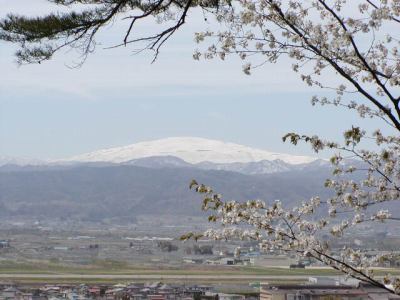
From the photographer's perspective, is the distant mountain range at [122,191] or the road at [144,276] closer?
the road at [144,276]

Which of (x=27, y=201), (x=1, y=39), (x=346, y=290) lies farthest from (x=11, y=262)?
(x=27, y=201)

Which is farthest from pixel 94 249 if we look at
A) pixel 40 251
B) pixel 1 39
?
pixel 1 39

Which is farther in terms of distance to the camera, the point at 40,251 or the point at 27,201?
the point at 27,201

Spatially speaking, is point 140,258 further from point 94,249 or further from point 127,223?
point 127,223

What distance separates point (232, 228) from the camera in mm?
4277

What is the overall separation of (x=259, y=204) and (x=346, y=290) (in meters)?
27.8

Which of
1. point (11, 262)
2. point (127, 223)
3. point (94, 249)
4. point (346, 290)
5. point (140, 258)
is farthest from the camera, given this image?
point (127, 223)

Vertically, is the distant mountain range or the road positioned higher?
the distant mountain range

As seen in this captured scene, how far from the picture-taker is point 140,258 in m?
78.6

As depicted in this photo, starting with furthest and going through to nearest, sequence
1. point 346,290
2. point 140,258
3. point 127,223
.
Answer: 1. point 127,223
2. point 140,258
3. point 346,290

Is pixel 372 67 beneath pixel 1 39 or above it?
beneath

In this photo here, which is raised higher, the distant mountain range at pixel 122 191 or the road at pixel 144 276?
the distant mountain range at pixel 122 191

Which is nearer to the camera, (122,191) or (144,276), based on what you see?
(144,276)

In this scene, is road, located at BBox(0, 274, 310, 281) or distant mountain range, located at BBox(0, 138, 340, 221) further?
distant mountain range, located at BBox(0, 138, 340, 221)
